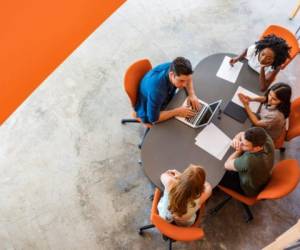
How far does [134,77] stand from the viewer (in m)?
2.96

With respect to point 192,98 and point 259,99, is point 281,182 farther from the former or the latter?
point 192,98

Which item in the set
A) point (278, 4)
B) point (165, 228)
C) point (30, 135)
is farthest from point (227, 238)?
point (278, 4)

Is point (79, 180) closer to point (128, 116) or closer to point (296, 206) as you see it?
point (128, 116)

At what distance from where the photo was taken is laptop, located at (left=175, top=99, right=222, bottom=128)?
2764 mm

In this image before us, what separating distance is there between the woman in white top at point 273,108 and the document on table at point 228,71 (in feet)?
0.78

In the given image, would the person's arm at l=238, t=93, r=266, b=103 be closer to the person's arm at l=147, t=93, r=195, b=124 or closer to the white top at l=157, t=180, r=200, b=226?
the person's arm at l=147, t=93, r=195, b=124

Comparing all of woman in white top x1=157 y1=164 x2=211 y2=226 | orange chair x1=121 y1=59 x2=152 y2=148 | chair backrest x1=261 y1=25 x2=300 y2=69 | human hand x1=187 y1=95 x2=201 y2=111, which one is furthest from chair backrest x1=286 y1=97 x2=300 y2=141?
orange chair x1=121 y1=59 x2=152 y2=148

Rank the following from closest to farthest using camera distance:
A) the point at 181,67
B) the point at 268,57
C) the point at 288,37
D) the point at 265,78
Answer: the point at 181,67
the point at 268,57
the point at 265,78
the point at 288,37

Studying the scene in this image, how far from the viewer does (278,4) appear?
16.0 feet

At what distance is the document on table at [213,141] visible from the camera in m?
2.67

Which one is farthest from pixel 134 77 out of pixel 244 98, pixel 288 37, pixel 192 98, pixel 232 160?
pixel 288 37

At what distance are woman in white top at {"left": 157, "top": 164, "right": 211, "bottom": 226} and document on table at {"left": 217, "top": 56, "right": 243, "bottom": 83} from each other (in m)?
1.12

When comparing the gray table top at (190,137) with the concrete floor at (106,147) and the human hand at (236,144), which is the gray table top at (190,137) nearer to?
the human hand at (236,144)

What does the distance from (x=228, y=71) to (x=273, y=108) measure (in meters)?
0.59
